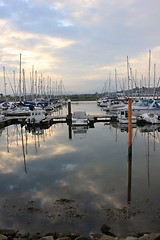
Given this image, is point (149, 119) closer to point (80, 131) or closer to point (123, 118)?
point (123, 118)

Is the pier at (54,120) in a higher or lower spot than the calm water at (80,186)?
higher

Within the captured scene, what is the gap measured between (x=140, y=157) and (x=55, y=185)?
752 centimetres

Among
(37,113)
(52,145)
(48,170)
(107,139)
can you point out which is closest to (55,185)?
(48,170)

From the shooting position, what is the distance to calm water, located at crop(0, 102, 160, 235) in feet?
31.4

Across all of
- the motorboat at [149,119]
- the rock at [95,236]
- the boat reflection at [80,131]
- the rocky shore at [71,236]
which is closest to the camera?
the rocky shore at [71,236]

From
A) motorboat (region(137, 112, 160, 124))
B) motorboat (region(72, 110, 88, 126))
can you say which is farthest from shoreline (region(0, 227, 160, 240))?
motorboat (region(137, 112, 160, 124))

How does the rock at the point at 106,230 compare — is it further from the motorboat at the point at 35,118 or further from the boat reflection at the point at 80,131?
the motorboat at the point at 35,118

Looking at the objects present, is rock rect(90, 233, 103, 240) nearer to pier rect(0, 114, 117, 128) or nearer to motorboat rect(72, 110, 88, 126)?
motorboat rect(72, 110, 88, 126)

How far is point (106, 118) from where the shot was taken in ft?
136

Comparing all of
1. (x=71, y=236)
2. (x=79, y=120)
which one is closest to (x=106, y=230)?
(x=71, y=236)

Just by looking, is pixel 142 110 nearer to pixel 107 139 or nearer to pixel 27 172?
pixel 107 139

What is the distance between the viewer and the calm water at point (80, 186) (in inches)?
376

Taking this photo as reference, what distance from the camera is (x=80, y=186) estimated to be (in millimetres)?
13219

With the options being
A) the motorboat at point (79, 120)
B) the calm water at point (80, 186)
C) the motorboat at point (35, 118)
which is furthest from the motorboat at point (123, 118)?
the calm water at point (80, 186)
